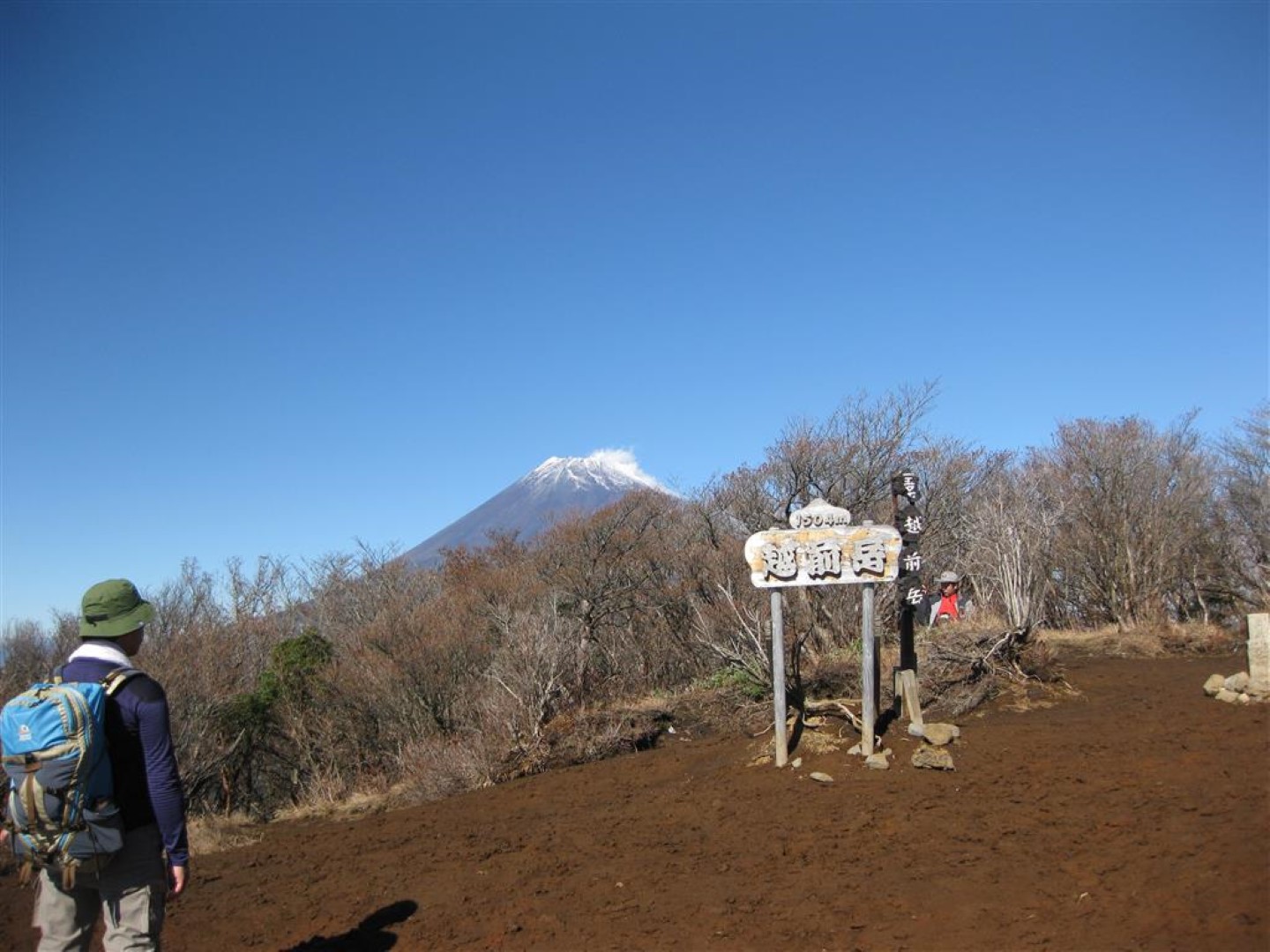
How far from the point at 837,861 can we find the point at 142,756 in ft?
13.7

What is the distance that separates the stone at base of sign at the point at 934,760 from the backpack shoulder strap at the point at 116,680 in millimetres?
6062

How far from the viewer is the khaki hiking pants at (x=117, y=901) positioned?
3477mm

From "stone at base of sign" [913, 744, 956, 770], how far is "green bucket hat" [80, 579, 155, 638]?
6.06 meters

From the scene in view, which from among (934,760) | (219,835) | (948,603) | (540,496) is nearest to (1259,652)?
(934,760)

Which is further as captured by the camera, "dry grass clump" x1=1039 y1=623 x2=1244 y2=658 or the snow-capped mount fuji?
the snow-capped mount fuji

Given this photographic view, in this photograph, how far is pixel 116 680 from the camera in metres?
3.52

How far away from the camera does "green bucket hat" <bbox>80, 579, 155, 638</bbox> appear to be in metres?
3.64

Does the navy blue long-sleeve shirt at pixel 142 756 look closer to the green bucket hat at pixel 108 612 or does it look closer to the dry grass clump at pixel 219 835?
the green bucket hat at pixel 108 612

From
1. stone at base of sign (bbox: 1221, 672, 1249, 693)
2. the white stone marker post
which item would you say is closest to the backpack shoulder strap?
the white stone marker post

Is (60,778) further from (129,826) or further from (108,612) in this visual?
(108,612)

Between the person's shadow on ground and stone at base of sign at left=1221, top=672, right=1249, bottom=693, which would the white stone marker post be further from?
the person's shadow on ground

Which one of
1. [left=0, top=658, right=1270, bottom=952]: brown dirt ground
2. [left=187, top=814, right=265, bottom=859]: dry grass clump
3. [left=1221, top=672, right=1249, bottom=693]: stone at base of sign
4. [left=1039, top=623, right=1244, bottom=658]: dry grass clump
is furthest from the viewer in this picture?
[left=1039, top=623, right=1244, bottom=658]: dry grass clump

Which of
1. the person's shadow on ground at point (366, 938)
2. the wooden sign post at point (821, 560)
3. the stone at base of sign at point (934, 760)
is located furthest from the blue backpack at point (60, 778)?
the stone at base of sign at point (934, 760)

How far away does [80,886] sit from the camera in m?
3.52
